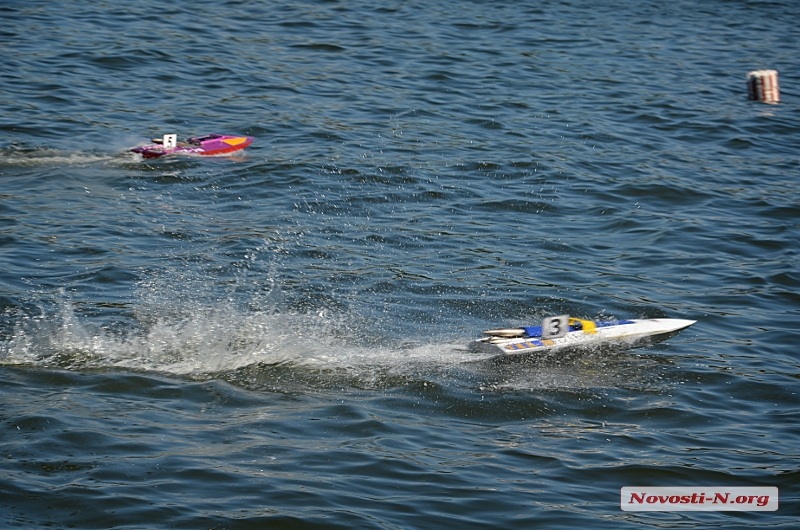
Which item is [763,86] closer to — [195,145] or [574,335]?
[195,145]

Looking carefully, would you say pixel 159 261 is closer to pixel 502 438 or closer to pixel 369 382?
pixel 369 382

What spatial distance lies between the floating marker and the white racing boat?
36.9 feet

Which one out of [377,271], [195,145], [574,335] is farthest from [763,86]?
[574,335]

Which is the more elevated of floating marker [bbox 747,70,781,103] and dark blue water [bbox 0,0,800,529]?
Result: floating marker [bbox 747,70,781,103]

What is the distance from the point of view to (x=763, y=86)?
2017 cm

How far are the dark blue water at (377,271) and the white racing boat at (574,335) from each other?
0.59 feet

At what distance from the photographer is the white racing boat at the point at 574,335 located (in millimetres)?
9984

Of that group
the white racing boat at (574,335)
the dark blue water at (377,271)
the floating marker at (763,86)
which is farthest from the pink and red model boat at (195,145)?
the floating marker at (763,86)

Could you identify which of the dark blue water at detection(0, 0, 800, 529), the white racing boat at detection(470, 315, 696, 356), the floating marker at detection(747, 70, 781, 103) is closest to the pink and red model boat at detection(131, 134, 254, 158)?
the dark blue water at detection(0, 0, 800, 529)

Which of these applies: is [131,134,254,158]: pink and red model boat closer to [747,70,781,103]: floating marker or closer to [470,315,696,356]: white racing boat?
[470,315,696,356]: white racing boat

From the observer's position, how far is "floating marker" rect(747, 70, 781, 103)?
20094mm

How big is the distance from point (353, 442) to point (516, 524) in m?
1.71

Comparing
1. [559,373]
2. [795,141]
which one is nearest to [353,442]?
[559,373]

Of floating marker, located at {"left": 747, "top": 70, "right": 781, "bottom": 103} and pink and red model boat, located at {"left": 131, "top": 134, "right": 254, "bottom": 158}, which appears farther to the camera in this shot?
floating marker, located at {"left": 747, "top": 70, "right": 781, "bottom": 103}
